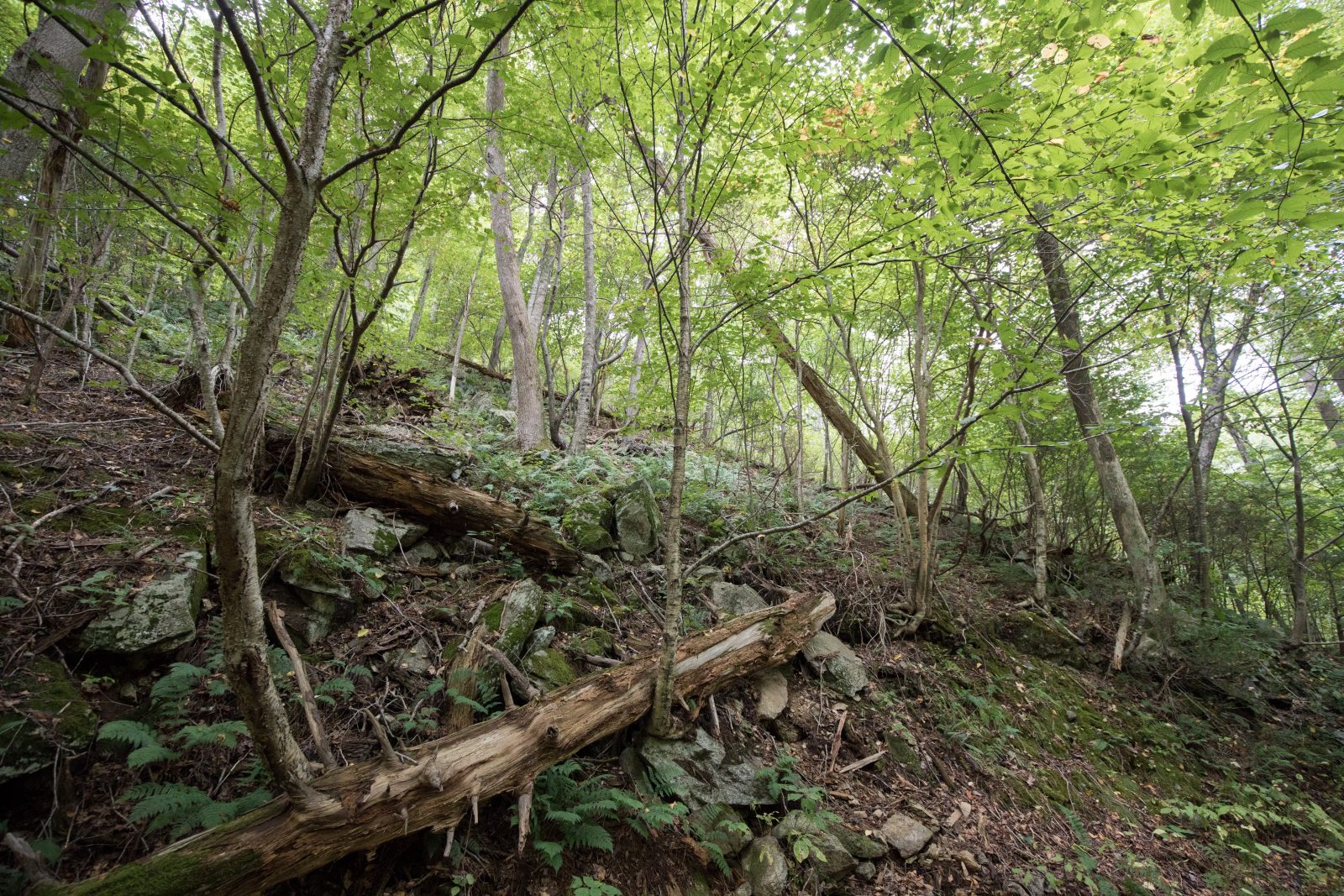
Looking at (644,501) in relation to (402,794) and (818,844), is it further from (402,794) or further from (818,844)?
(402,794)

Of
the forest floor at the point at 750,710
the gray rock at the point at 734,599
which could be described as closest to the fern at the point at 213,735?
the forest floor at the point at 750,710

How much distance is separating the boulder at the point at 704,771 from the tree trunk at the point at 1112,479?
21.0 ft

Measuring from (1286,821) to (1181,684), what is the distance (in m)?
2.40

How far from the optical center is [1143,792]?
5195 mm

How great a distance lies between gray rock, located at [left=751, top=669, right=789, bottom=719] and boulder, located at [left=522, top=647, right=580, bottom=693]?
1718mm

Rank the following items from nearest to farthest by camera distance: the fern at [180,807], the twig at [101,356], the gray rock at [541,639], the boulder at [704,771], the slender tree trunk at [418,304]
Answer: the twig at [101,356]
the fern at [180,807]
the boulder at [704,771]
the gray rock at [541,639]
the slender tree trunk at [418,304]

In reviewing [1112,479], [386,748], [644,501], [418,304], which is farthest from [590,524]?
[418,304]

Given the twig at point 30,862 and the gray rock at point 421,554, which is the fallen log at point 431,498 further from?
the twig at point 30,862

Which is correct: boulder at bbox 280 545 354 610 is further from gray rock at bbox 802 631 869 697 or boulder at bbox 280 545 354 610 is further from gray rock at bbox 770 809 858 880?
gray rock at bbox 802 631 869 697

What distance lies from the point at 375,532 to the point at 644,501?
2.72m

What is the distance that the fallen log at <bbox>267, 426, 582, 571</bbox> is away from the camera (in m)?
4.79

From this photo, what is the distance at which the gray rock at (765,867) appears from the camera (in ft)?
10.4

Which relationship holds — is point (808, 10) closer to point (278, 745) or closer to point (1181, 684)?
point (278, 745)

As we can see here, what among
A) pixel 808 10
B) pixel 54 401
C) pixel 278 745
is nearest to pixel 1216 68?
pixel 808 10
